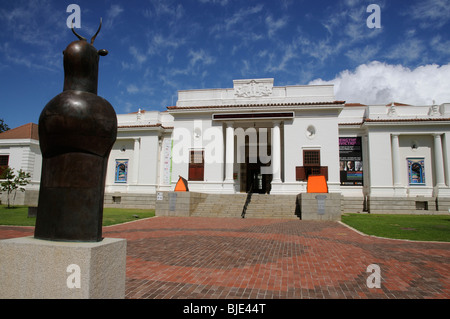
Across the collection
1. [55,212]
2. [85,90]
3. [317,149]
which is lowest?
[55,212]

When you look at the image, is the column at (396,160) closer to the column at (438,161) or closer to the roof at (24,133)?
the column at (438,161)

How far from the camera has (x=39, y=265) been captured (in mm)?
3178

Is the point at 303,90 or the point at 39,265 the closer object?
the point at 39,265

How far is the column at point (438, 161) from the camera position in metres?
24.9

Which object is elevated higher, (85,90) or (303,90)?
(303,90)

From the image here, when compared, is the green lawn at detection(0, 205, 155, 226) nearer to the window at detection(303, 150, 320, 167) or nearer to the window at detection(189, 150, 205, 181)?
the window at detection(189, 150, 205, 181)

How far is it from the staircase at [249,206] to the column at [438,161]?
1406 cm

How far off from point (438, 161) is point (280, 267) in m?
26.1

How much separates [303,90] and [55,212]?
24.9m

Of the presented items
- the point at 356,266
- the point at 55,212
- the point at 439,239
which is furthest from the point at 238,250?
the point at 439,239

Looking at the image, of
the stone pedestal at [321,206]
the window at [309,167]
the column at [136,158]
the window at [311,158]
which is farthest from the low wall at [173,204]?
the column at [136,158]

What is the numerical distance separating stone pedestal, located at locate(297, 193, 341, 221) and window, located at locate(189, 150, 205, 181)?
36.9 feet

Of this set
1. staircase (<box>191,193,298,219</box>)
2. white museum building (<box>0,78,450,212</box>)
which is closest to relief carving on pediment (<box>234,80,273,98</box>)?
white museum building (<box>0,78,450,212</box>)
